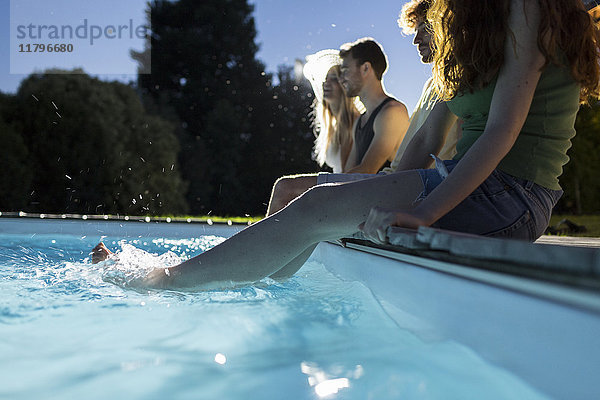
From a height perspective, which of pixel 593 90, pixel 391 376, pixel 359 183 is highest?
pixel 593 90

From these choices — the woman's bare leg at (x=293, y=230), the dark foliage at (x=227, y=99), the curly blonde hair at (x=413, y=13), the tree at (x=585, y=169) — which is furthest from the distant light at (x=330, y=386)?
the tree at (x=585, y=169)

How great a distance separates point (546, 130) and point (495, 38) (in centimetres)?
30

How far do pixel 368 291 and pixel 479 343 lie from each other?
33.7 inches

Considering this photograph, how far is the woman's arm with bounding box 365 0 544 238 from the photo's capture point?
1238mm

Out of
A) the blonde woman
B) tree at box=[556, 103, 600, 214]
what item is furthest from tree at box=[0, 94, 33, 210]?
tree at box=[556, 103, 600, 214]

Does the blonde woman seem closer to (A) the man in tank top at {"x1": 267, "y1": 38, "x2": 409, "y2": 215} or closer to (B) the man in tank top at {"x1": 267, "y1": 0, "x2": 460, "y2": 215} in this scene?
(A) the man in tank top at {"x1": 267, "y1": 38, "x2": 409, "y2": 215}

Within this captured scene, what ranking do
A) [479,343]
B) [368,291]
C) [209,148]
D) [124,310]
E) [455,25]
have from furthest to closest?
1. [209,148]
2. [368,291]
3. [124,310]
4. [455,25]
5. [479,343]

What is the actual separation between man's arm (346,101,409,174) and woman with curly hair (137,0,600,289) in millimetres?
1673

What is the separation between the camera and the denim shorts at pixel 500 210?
1.33 m

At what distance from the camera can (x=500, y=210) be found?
1.34 meters

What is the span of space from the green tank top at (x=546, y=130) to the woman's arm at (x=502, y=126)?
113mm

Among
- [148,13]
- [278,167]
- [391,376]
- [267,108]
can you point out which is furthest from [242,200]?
[391,376]

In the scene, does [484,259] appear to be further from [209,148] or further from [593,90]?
[209,148]

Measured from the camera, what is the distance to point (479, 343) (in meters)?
1.02
